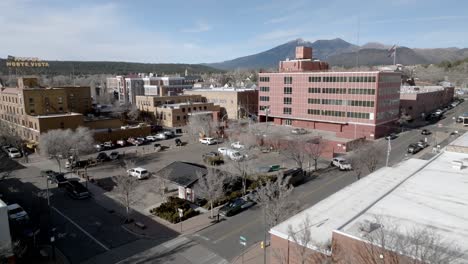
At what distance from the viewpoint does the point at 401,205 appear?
704 inches

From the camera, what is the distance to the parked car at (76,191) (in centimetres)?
2969

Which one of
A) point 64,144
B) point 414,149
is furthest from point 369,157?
point 64,144

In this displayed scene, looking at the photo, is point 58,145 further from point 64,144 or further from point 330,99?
point 330,99

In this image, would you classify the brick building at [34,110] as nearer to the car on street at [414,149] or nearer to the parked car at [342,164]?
the parked car at [342,164]

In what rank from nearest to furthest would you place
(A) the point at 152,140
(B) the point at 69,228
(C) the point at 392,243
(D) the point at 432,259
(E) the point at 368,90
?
1. (D) the point at 432,259
2. (C) the point at 392,243
3. (B) the point at 69,228
4. (E) the point at 368,90
5. (A) the point at 152,140

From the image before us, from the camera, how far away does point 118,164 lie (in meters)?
41.4

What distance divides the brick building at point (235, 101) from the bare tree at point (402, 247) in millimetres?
60285

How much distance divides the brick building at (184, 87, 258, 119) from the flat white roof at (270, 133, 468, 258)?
168 ft

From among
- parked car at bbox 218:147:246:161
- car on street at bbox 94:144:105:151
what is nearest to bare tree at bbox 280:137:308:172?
parked car at bbox 218:147:246:161

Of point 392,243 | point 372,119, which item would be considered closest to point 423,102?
point 372,119

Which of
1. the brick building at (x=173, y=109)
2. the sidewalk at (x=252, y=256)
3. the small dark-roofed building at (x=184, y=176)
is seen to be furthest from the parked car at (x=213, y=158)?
the brick building at (x=173, y=109)

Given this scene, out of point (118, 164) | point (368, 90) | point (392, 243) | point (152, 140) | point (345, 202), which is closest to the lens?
point (392, 243)

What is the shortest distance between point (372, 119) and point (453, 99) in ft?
252

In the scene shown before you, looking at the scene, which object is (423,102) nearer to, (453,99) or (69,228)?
(453,99)
